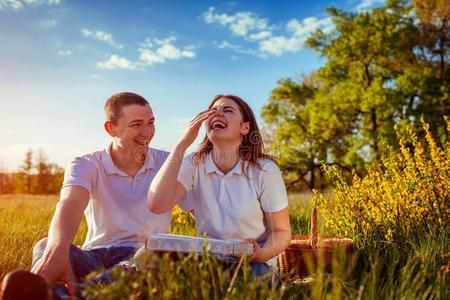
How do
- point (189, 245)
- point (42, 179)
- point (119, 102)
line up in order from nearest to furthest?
point (189, 245) → point (119, 102) → point (42, 179)

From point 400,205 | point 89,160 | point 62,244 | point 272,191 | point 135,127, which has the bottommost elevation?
point 62,244

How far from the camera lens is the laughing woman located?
3.29 m

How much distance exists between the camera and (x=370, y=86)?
19.5 m

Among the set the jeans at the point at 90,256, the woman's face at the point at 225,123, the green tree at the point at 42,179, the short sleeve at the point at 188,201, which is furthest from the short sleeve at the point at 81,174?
the green tree at the point at 42,179

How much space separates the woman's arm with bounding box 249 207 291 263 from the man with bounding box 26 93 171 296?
A: 3.50 feet

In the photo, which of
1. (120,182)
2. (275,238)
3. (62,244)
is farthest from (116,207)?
(275,238)

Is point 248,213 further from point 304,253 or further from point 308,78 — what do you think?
point 308,78

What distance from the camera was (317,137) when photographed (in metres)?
20.9

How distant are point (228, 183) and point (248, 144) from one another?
397mm

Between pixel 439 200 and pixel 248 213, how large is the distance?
2.06 metres

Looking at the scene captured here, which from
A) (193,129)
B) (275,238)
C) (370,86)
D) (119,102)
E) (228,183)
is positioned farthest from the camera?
(370,86)

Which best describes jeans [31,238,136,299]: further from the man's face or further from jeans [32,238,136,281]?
the man's face

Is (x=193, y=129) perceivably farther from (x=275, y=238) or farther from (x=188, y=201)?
(x=275, y=238)

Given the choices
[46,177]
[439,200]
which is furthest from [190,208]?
[46,177]
